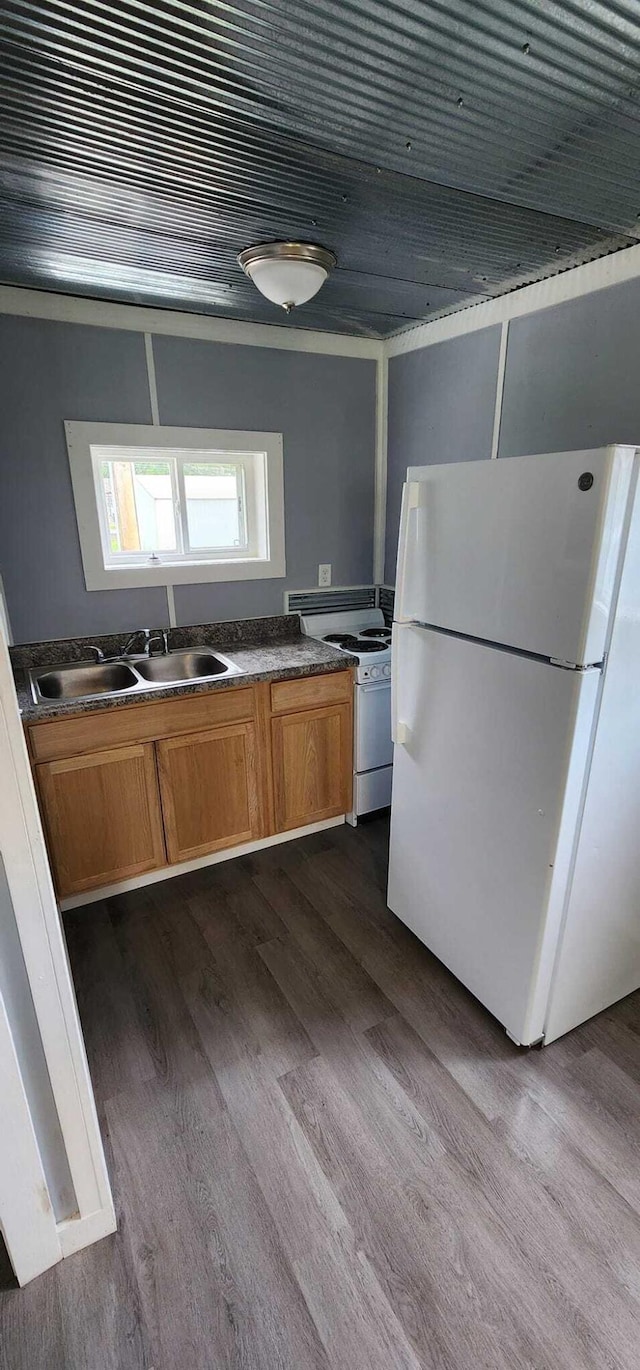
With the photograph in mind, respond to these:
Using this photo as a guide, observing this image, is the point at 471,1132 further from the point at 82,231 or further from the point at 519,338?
the point at 82,231

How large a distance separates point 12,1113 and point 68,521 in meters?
2.07

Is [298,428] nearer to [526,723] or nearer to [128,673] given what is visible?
[128,673]

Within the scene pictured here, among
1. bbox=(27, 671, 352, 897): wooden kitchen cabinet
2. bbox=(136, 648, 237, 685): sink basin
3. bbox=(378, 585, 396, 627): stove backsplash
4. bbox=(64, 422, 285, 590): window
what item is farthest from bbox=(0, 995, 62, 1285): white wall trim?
bbox=(378, 585, 396, 627): stove backsplash

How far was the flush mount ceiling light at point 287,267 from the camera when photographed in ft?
5.85

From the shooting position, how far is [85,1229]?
128 cm

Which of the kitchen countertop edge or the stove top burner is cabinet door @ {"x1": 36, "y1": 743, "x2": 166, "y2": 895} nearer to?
the kitchen countertop edge

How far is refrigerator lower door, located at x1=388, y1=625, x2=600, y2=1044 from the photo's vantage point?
1463mm

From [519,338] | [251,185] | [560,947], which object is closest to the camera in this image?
[251,185]

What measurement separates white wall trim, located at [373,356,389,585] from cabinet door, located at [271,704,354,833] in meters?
0.99

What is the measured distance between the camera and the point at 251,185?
1459mm

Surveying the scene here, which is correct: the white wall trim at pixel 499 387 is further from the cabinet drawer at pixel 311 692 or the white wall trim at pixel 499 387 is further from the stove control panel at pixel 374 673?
the cabinet drawer at pixel 311 692

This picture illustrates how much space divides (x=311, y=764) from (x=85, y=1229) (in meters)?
1.70

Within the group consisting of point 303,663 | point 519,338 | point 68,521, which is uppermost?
point 519,338

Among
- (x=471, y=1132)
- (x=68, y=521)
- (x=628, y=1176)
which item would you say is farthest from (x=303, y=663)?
(x=628, y=1176)
